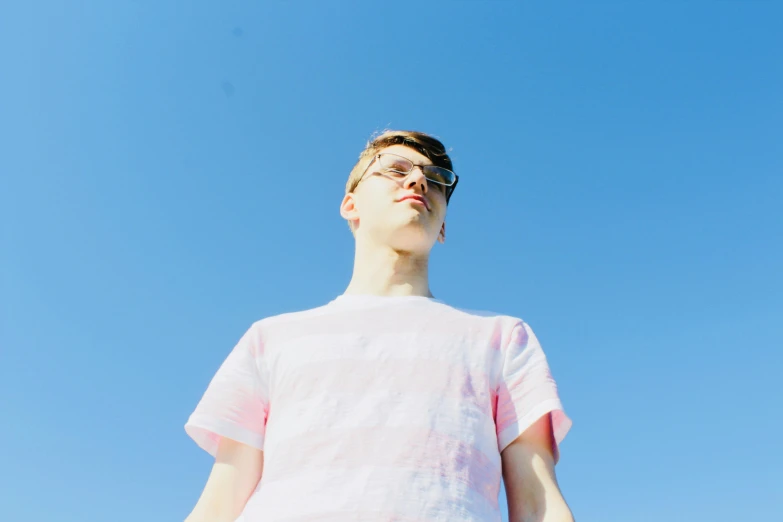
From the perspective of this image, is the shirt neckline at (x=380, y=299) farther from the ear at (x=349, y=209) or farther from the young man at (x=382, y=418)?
the ear at (x=349, y=209)

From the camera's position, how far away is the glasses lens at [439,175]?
4.93 meters

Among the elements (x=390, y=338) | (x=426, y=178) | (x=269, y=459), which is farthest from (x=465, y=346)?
(x=426, y=178)

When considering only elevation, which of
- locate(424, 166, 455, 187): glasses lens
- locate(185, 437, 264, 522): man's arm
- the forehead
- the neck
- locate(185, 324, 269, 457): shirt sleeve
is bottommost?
locate(185, 437, 264, 522): man's arm

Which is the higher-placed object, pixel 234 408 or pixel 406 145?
pixel 406 145

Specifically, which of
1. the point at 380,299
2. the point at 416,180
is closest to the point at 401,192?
the point at 416,180

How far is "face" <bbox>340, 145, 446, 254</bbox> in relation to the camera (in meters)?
4.55

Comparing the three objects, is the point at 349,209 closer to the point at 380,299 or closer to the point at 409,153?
the point at 409,153

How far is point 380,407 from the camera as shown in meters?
3.30

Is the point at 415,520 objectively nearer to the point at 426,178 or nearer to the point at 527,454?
the point at 527,454

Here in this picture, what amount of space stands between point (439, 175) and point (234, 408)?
2275 millimetres

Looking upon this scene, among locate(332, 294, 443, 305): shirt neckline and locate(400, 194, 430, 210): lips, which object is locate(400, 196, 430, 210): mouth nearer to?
locate(400, 194, 430, 210): lips

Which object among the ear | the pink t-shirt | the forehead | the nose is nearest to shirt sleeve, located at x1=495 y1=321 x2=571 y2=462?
the pink t-shirt

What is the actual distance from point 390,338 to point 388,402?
0.46 meters

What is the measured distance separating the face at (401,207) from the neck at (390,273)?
0.06m
